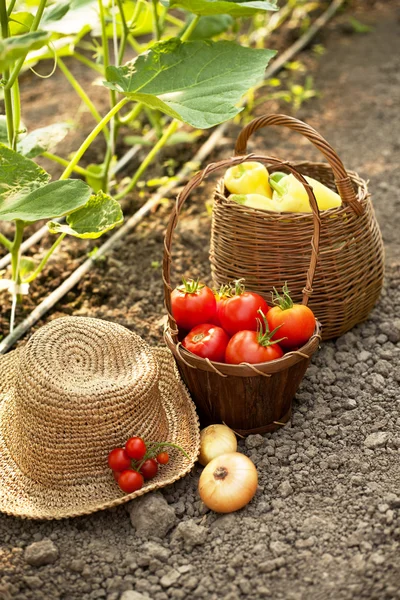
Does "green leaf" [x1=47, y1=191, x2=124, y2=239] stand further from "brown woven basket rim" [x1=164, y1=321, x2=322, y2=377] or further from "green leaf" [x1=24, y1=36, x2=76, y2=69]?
"green leaf" [x1=24, y1=36, x2=76, y2=69]

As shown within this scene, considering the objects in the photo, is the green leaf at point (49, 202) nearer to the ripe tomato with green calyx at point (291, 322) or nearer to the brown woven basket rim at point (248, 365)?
the brown woven basket rim at point (248, 365)

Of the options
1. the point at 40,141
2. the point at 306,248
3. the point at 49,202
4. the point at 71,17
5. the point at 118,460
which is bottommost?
the point at 118,460

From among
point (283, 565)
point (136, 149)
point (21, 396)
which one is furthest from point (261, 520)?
point (136, 149)

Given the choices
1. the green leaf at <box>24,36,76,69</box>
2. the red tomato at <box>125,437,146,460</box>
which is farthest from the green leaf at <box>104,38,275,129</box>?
the red tomato at <box>125,437,146,460</box>

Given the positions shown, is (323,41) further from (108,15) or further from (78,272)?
(78,272)

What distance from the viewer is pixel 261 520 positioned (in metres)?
2.09

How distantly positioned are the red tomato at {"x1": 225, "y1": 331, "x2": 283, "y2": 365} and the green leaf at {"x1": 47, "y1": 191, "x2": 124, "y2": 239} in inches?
22.7

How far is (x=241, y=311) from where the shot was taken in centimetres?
230

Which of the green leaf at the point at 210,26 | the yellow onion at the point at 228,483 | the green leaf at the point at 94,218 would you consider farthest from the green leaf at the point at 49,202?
the green leaf at the point at 210,26

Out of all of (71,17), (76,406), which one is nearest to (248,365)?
(76,406)

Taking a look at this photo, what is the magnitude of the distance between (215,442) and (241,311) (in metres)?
0.40

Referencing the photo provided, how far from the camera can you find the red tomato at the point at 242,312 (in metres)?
2.30

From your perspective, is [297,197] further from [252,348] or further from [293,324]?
[252,348]

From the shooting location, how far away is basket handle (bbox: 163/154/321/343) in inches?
88.0
